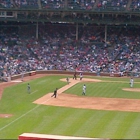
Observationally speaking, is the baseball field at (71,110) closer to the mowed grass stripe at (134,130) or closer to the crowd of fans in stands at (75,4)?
the mowed grass stripe at (134,130)

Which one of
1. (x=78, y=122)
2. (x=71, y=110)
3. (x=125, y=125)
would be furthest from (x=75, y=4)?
(x=125, y=125)

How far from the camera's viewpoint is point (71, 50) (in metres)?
63.2

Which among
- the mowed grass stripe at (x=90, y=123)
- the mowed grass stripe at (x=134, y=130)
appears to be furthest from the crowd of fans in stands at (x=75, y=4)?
the mowed grass stripe at (x=134, y=130)

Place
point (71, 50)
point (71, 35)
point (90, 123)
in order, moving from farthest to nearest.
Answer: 1. point (71, 35)
2. point (71, 50)
3. point (90, 123)

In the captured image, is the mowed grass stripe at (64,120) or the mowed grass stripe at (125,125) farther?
the mowed grass stripe at (64,120)

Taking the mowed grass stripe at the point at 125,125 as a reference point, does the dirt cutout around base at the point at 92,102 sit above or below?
below

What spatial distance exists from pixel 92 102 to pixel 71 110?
4277 mm

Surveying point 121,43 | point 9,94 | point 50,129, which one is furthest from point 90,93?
point 121,43

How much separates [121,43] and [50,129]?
4145cm

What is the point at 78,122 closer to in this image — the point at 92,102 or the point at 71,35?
the point at 92,102

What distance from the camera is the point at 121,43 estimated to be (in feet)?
209

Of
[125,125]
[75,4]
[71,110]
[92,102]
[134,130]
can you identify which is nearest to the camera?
[134,130]

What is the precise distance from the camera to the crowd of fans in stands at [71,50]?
58.6m

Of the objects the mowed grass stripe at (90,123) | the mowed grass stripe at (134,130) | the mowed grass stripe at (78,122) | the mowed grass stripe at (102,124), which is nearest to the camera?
the mowed grass stripe at (134,130)
